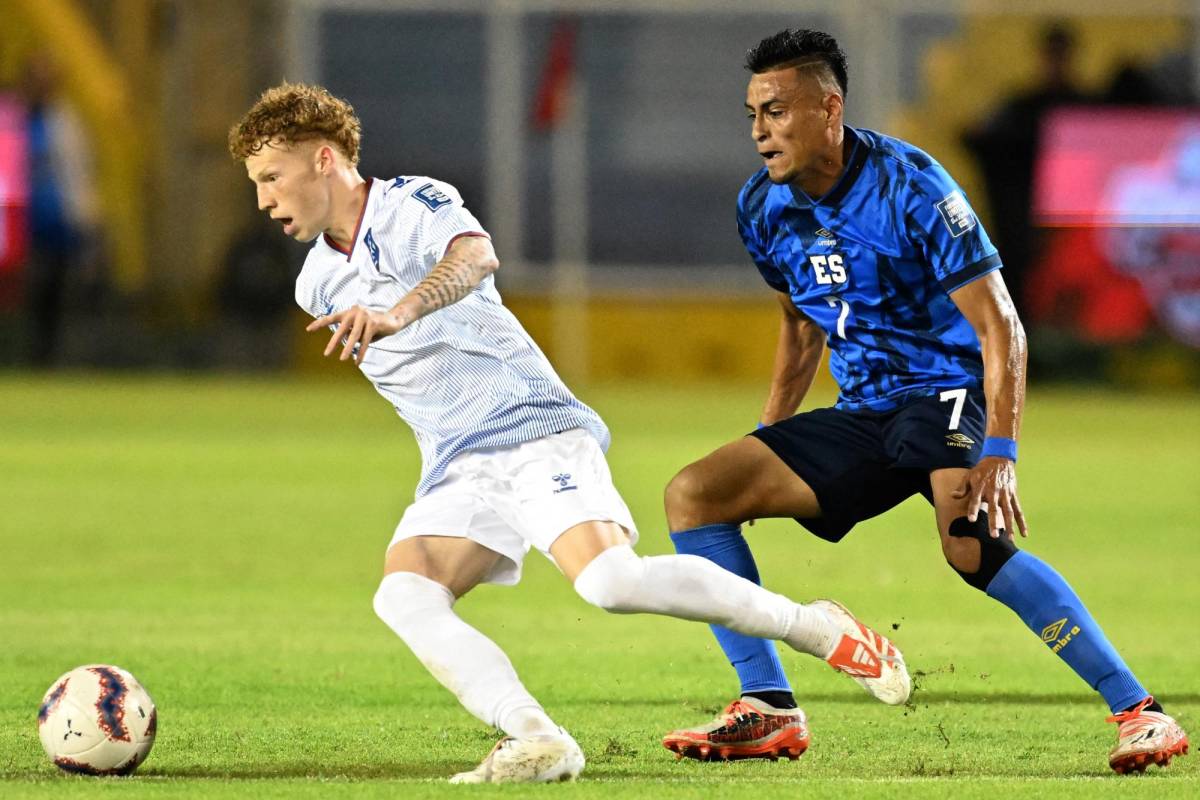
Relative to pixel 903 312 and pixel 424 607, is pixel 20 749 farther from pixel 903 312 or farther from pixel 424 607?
pixel 903 312

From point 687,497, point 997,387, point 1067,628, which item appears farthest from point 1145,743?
point 687,497

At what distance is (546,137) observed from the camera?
28.2 meters

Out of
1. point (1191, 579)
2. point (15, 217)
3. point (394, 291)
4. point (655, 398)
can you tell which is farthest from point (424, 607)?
point (15, 217)

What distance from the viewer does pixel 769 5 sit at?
92.5ft

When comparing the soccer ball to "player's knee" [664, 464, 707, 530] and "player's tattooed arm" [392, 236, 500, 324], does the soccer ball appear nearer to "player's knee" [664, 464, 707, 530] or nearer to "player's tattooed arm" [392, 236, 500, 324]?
"player's tattooed arm" [392, 236, 500, 324]

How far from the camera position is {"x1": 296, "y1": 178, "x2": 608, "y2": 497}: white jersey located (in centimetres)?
613

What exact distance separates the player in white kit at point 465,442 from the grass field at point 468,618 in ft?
1.23

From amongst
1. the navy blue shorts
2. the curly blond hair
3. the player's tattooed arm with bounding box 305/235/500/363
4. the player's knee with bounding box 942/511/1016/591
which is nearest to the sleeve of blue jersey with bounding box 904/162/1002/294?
the navy blue shorts

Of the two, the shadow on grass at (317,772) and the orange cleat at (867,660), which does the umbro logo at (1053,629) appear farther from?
the shadow on grass at (317,772)

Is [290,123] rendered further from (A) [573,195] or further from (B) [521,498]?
(A) [573,195]

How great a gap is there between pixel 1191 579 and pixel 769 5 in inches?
708

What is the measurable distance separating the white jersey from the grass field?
93 centimetres

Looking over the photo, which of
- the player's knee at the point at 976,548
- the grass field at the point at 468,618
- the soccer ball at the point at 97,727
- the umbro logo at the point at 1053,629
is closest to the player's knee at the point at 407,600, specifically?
the grass field at the point at 468,618

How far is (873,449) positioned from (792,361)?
0.54 metres
